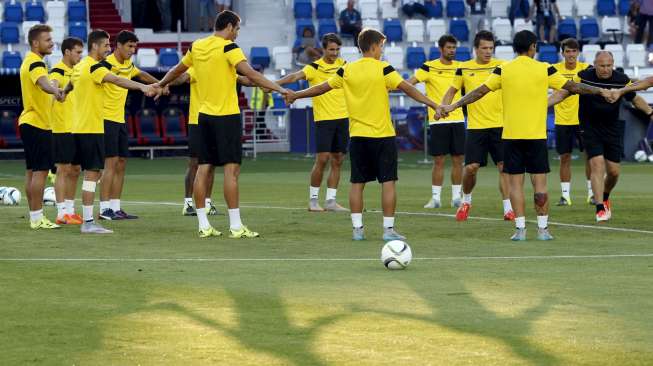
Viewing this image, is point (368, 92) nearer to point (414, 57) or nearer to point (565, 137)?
point (565, 137)

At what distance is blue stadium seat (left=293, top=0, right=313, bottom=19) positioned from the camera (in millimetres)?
42469

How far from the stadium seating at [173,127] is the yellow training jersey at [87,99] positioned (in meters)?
21.0

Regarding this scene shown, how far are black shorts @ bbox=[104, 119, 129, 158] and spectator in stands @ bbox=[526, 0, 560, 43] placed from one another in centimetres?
2574

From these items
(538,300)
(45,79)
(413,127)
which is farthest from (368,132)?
(413,127)

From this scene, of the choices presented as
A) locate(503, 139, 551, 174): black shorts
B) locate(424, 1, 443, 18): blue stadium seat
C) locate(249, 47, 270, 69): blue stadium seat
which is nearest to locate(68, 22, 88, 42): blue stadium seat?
locate(249, 47, 270, 69): blue stadium seat

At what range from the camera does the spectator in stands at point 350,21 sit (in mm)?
40719

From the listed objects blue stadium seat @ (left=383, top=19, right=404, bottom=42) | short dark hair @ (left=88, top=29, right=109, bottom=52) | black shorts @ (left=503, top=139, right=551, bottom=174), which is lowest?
black shorts @ (left=503, top=139, right=551, bottom=174)

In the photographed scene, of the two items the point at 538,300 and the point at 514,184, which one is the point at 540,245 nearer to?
the point at 514,184

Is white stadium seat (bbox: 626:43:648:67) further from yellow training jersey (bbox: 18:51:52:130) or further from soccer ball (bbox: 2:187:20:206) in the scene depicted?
yellow training jersey (bbox: 18:51:52:130)

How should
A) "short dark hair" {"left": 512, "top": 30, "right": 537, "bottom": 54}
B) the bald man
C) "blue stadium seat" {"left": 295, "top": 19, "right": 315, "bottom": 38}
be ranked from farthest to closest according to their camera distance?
"blue stadium seat" {"left": 295, "top": 19, "right": 315, "bottom": 38} → the bald man → "short dark hair" {"left": 512, "top": 30, "right": 537, "bottom": 54}

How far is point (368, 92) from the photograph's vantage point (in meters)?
14.5

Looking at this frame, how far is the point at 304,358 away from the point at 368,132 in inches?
275

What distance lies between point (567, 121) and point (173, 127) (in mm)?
18215

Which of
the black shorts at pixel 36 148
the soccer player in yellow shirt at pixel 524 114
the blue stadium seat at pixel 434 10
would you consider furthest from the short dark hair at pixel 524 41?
the blue stadium seat at pixel 434 10
